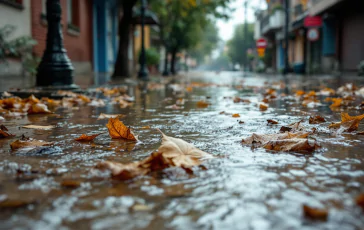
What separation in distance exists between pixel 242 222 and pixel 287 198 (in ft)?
0.82

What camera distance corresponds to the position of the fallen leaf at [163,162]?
58.7 inches

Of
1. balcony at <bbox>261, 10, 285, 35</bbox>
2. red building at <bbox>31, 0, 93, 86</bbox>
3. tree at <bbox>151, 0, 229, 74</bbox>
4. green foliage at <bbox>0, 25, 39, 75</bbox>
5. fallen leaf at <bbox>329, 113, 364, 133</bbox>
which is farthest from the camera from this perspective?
balcony at <bbox>261, 10, 285, 35</bbox>

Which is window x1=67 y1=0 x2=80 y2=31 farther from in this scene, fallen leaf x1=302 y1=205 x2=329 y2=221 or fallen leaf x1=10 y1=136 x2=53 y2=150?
fallen leaf x1=302 y1=205 x2=329 y2=221

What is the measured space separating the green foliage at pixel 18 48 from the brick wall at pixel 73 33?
305cm

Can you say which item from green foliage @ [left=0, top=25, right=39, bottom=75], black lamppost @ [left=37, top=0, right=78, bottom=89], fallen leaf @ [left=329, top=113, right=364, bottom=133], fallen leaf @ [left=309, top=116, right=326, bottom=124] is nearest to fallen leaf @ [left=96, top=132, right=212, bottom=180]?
fallen leaf @ [left=329, top=113, right=364, bottom=133]

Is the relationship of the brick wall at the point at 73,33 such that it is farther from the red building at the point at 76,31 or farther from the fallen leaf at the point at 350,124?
the fallen leaf at the point at 350,124

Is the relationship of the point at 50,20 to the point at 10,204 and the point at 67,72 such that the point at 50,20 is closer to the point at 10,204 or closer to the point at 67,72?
the point at 67,72

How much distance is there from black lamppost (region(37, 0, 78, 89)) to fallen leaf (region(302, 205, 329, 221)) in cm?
529

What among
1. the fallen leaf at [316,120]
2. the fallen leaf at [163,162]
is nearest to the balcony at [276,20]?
the fallen leaf at [316,120]

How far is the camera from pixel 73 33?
1494 cm

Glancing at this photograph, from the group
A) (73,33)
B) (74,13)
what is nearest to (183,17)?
(74,13)

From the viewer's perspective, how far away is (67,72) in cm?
617

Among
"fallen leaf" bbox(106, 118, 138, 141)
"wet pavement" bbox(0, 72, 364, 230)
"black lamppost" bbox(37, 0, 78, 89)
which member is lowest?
"wet pavement" bbox(0, 72, 364, 230)

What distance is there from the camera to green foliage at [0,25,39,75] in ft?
23.9
